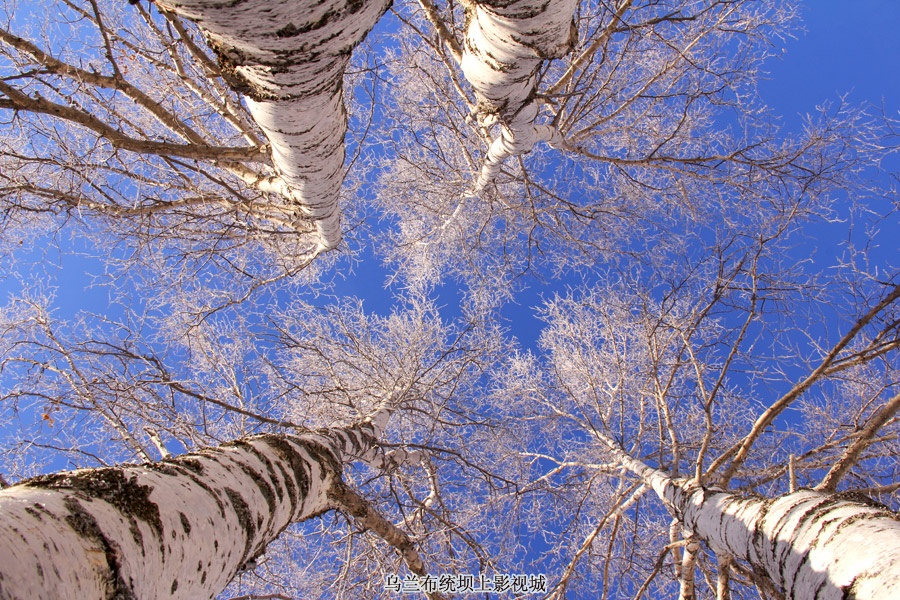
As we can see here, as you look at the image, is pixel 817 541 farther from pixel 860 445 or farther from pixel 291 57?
pixel 291 57

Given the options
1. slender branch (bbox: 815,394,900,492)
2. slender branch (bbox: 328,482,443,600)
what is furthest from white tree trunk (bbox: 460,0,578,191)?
slender branch (bbox: 328,482,443,600)

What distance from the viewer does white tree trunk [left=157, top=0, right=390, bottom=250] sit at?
0.92m

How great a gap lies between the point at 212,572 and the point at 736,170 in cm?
473

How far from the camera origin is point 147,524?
39.3 inches

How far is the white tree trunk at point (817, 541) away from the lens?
3.53 ft

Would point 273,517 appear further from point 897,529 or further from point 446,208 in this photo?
point 446,208

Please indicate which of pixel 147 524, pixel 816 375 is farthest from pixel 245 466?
pixel 816 375

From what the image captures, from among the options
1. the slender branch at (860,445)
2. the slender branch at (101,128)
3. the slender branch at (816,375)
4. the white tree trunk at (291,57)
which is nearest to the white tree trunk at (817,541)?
the slender branch at (860,445)

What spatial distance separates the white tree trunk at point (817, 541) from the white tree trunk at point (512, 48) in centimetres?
179

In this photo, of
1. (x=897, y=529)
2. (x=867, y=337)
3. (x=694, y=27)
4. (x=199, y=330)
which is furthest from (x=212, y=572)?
(x=694, y=27)

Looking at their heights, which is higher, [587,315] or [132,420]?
[587,315]

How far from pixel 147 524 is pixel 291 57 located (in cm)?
111

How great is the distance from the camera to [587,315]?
5.30 m

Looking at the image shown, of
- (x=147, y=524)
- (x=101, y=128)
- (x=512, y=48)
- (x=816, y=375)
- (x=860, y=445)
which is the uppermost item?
(x=512, y=48)
